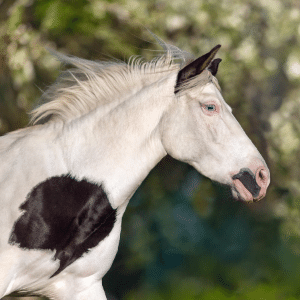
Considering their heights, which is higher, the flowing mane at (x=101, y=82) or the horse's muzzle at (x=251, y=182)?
the flowing mane at (x=101, y=82)

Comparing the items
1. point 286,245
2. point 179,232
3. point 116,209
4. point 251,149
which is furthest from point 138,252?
point 251,149

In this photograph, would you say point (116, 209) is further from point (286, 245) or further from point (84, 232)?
point (286, 245)

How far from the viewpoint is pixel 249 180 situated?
6.52ft

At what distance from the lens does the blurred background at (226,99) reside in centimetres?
344

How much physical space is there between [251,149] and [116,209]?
77cm

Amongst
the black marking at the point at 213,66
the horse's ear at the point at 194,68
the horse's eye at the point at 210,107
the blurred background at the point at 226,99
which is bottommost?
the blurred background at the point at 226,99

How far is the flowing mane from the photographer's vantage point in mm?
2109

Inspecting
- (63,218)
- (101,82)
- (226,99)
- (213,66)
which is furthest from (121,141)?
(226,99)

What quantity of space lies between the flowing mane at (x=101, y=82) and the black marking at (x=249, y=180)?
66 centimetres

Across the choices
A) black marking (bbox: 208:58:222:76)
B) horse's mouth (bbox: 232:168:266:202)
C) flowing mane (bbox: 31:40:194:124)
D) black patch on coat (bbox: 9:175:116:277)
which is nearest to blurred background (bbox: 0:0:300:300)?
flowing mane (bbox: 31:40:194:124)

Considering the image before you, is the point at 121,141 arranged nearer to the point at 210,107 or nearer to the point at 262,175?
the point at 210,107

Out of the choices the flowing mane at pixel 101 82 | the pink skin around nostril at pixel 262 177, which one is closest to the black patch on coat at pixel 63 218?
the flowing mane at pixel 101 82

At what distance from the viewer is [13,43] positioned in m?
3.54

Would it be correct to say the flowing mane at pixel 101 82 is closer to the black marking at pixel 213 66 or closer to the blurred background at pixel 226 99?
the black marking at pixel 213 66
